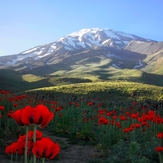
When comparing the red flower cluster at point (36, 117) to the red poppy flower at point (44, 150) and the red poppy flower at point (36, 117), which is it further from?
the red poppy flower at point (44, 150)

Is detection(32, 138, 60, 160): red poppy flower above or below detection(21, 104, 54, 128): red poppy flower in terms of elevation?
below

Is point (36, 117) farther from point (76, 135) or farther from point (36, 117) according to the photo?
point (76, 135)

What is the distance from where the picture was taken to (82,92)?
33.7 m

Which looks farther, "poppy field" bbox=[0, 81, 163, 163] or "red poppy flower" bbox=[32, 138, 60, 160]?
"poppy field" bbox=[0, 81, 163, 163]

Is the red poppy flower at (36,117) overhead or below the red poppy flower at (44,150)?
overhead

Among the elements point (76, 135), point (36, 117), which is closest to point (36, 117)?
point (36, 117)

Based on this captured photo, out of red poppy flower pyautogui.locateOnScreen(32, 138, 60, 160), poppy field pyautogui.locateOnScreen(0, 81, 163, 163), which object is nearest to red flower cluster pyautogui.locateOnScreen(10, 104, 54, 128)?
poppy field pyautogui.locateOnScreen(0, 81, 163, 163)

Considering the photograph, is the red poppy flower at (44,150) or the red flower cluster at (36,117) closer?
the red poppy flower at (44,150)

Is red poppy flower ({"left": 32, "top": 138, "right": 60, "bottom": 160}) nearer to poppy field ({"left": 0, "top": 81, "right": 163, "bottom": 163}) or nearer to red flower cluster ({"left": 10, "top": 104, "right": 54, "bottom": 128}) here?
poppy field ({"left": 0, "top": 81, "right": 163, "bottom": 163})

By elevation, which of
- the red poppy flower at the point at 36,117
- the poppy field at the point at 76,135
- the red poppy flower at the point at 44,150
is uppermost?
the red poppy flower at the point at 36,117

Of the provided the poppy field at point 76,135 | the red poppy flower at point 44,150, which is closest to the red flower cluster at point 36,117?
the poppy field at point 76,135

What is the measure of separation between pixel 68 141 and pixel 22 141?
610 centimetres

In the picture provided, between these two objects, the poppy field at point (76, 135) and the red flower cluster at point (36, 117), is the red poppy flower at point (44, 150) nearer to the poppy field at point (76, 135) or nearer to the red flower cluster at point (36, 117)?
the poppy field at point (76, 135)

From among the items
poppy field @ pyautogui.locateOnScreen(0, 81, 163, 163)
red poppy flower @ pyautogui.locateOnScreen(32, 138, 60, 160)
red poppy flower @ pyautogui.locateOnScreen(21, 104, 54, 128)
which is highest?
red poppy flower @ pyautogui.locateOnScreen(21, 104, 54, 128)
